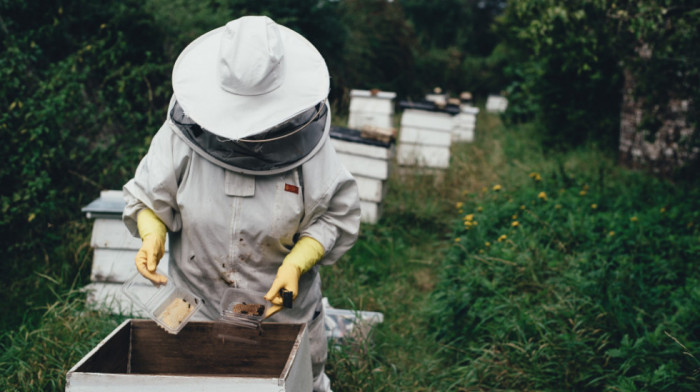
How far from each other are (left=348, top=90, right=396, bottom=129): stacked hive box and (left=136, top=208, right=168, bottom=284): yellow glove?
5.20 m

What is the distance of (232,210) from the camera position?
213 centimetres

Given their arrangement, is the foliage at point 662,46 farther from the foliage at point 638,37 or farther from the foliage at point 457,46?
the foliage at point 457,46

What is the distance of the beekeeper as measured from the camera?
6.40 ft

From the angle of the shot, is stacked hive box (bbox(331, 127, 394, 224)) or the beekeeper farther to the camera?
stacked hive box (bbox(331, 127, 394, 224))

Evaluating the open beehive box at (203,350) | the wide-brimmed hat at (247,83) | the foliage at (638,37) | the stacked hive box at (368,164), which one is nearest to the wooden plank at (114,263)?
the open beehive box at (203,350)

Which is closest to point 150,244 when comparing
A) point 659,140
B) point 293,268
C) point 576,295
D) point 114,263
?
point 293,268

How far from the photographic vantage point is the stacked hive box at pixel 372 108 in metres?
7.19

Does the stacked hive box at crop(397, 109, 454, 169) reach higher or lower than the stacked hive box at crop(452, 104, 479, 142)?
higher

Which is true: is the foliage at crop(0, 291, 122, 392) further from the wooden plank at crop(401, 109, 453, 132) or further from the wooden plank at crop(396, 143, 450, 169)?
the wooden plank at crop(401, 109, 453, 132)

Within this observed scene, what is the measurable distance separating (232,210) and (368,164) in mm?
3422

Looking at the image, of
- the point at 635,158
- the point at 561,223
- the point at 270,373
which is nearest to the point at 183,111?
the point at 270,373

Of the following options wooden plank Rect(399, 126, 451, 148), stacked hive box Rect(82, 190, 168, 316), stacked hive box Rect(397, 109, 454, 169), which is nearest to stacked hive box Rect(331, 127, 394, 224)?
stacked hive box Rect(397, 109, 454, 169)

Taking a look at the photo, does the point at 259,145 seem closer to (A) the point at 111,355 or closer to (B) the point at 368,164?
(A) the point at 111,355

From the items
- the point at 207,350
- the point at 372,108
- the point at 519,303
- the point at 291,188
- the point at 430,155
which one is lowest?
the point at 430,155
